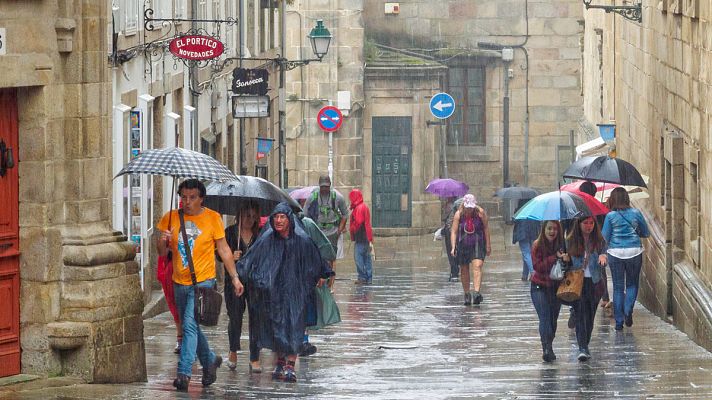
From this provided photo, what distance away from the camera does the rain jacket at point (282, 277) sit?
47.4ft

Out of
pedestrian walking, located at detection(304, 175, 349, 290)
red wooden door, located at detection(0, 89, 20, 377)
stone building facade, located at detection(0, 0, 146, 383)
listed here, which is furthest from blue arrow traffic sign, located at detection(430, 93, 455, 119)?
red wooden door, located at detection(0, 89, 20, 377)

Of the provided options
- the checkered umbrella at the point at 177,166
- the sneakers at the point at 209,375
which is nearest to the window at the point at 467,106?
the checkered umbrella at the point at 177,166

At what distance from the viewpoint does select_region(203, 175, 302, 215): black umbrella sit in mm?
16156

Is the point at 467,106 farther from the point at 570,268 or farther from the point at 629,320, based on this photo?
the point at 570,268

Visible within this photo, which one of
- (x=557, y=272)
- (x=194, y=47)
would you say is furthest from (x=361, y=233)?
(x=557, y=272)

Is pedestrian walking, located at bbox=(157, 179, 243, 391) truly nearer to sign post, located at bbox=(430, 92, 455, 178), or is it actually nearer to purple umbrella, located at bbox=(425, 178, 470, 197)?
purple umbrella, located at bbox=(425, 178, 470, 197)

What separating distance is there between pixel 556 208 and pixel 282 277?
131 inches

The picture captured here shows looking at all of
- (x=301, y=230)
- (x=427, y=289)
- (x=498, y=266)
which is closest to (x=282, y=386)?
(x=301, y=230)

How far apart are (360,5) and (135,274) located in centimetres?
2985

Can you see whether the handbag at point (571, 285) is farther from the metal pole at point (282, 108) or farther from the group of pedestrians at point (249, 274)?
the metal pole at point (282, 108)

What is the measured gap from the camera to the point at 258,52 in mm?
34562

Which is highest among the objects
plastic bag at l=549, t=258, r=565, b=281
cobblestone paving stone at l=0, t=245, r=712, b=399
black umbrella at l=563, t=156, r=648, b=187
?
black umbrella at l=563, t=156, r=648, b=187

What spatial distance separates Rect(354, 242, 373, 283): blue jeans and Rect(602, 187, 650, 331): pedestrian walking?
7.20 meters

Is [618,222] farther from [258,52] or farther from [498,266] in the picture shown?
[258,52]
